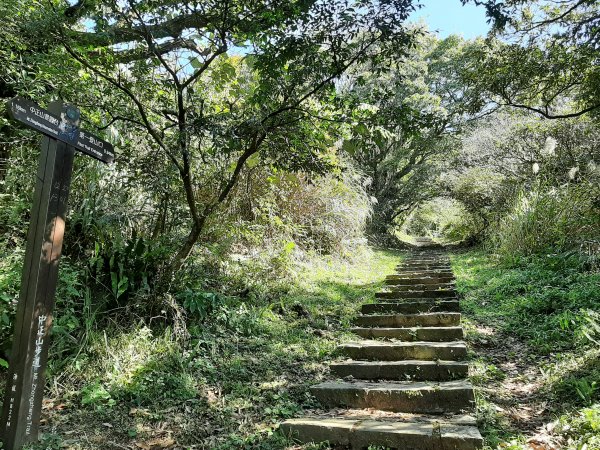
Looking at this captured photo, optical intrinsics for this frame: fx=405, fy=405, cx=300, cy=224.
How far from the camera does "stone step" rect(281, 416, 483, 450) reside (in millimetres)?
2732

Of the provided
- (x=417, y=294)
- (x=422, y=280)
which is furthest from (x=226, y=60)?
(x=422, y=280)

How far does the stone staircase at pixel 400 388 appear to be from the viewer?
288 centimetres

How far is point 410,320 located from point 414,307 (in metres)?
0.51

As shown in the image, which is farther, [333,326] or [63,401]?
[333,326]

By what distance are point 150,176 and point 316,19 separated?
2395 mm

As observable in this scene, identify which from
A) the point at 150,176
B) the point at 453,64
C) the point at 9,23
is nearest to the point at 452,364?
the point at 150,176

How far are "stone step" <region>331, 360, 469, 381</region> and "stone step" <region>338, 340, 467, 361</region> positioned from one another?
133mm

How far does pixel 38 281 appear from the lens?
8.67 ft

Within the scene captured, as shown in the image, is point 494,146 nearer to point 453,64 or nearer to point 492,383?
point 453,64

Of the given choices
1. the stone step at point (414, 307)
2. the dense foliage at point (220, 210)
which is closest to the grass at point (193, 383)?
the dense foliage at point (220, 210)

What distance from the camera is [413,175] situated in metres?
17.8

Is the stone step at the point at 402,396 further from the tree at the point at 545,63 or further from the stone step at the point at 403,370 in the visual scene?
the tree at the point at 545,63

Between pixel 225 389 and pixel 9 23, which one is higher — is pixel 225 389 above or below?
below

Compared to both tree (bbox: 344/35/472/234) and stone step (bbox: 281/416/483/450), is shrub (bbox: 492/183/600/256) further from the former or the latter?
tree (bbox: 344/35/472/234)
